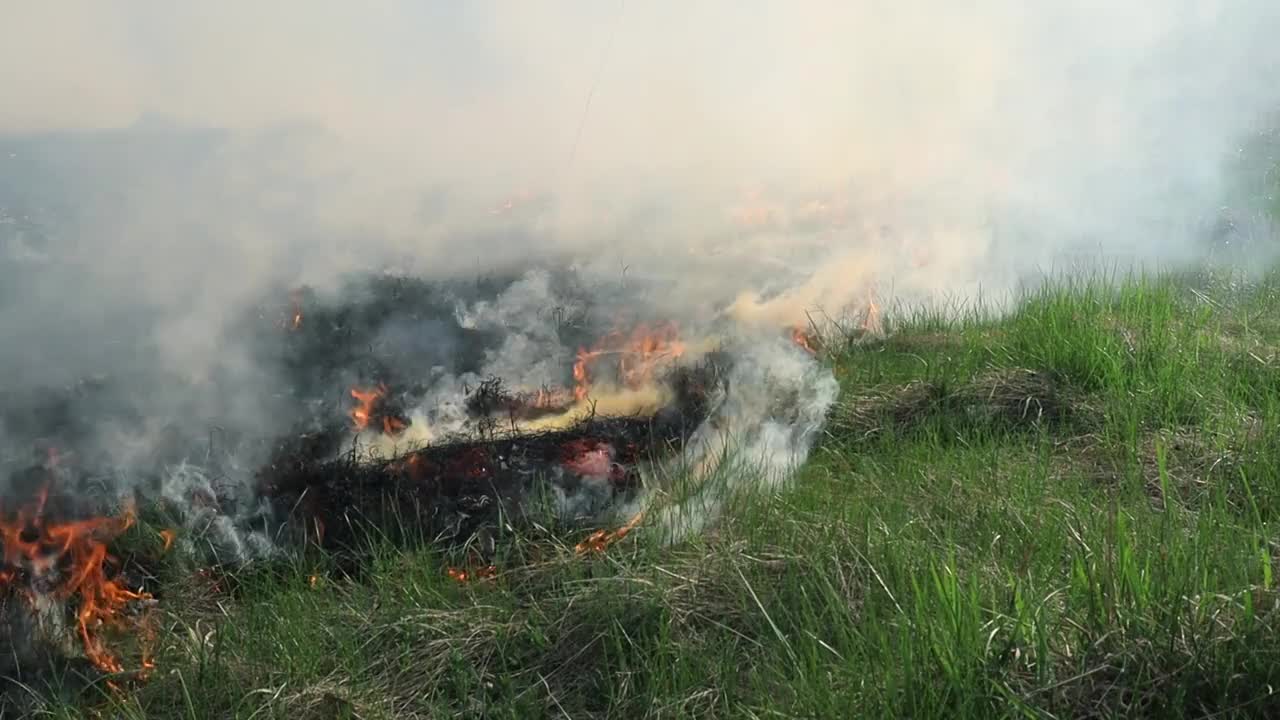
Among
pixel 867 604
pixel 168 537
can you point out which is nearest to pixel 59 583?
pixel 168 537

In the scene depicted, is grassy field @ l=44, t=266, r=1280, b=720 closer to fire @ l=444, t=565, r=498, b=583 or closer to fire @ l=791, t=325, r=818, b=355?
fire @ l=444, t=565, r=498, b=583

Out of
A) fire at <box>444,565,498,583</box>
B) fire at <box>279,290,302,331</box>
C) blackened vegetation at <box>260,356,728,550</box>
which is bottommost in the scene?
fire at <box>444,565,498,583</box>

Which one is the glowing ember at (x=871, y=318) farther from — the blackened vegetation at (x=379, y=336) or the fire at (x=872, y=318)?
the blackened vegetation at (x=379, y=336)

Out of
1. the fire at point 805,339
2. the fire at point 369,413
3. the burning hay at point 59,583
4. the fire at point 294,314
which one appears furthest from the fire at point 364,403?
the fire at point 805,339

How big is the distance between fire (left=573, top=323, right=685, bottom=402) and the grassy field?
95 centimetres

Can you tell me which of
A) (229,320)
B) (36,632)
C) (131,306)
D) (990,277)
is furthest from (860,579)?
(990,277)

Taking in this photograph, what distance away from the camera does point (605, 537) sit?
4.56 meters

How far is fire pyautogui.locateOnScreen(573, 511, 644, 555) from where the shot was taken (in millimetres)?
4461

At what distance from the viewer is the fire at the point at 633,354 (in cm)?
568

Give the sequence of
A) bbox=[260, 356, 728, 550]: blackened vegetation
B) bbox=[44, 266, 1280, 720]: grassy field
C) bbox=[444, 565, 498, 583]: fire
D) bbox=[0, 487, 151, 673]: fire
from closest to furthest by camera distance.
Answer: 1. bbox=[44, 266, 1280, 720]: grassy field
2. bbox=[0, 487, 151, 673]: fire
3. bbox=[444, 565, 498, 583]: fire
4. bbox=[260, 356, 728, 550]: blackened vegetation

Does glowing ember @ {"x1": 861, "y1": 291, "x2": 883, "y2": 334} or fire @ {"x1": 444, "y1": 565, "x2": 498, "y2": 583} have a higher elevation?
fire @ {"x1": 444, "y1": 565, "x2": 498, "y2": 583}

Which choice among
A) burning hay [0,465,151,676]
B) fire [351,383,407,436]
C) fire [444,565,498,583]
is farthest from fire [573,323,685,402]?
burning hay [0,465,151,676]

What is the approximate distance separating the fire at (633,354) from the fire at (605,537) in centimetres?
102

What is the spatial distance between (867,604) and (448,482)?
6.83 ft
